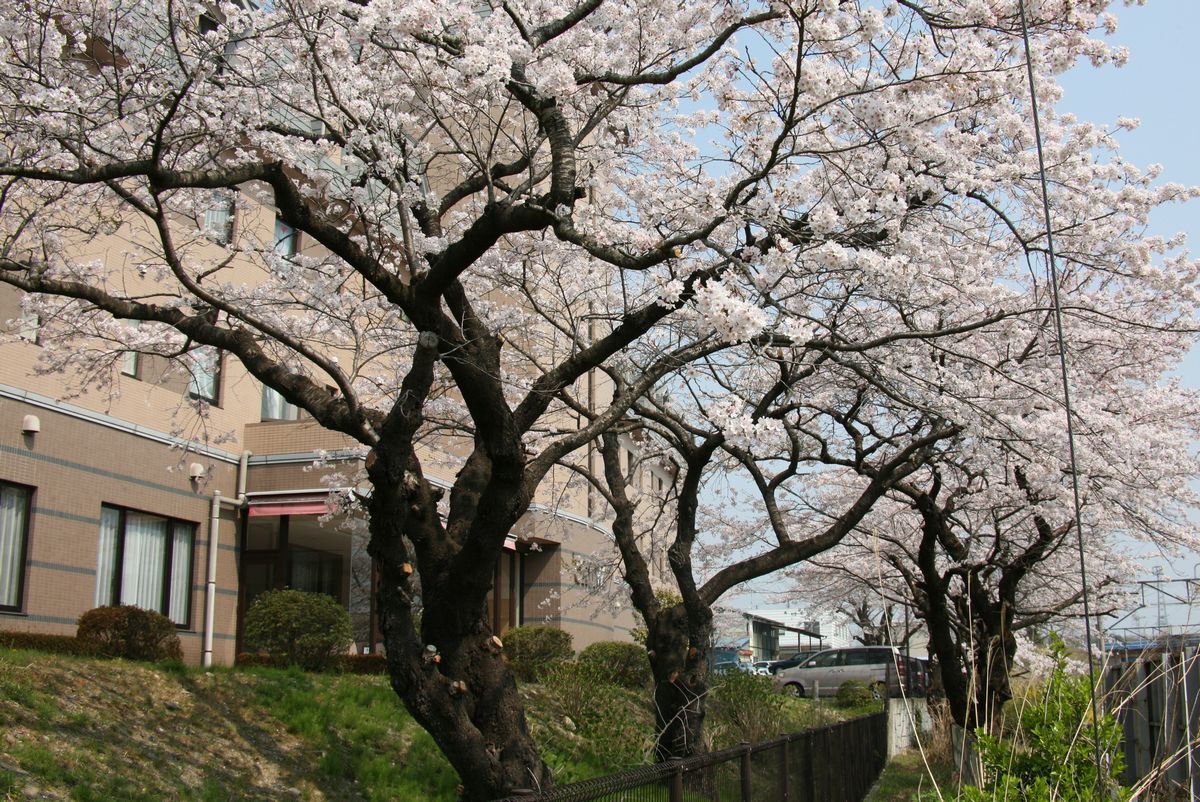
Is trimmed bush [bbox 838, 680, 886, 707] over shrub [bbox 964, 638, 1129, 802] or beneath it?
beneath

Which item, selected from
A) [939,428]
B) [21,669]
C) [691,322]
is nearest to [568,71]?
[691,322]

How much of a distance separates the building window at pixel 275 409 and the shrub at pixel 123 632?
7191 millimetres

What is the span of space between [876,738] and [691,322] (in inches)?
370

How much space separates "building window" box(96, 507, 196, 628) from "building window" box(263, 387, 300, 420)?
2958mm

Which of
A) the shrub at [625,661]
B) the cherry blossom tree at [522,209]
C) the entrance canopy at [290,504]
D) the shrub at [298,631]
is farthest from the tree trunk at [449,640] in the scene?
the shrub at [625,661]

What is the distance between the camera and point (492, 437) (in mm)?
7758

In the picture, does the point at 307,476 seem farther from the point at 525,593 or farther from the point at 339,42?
the point at 339,42

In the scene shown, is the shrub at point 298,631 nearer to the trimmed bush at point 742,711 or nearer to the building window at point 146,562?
the building window at point 146,562

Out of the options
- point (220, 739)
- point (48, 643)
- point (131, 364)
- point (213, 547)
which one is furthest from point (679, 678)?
point (131, 364)

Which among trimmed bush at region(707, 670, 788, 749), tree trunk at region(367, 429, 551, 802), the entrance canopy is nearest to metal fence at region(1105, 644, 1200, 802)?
tree trunk at region(367, 429, 551, 802)

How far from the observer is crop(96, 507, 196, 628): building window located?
15266mm

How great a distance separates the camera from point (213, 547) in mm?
17000

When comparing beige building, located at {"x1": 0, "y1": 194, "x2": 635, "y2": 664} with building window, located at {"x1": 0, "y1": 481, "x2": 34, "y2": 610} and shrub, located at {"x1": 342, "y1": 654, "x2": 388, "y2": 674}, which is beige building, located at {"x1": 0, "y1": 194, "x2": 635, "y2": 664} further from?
shrub, located at {"x1": 342, "y1": 654, "x2": 388, "y2": 674}

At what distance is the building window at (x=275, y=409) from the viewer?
19.2m
